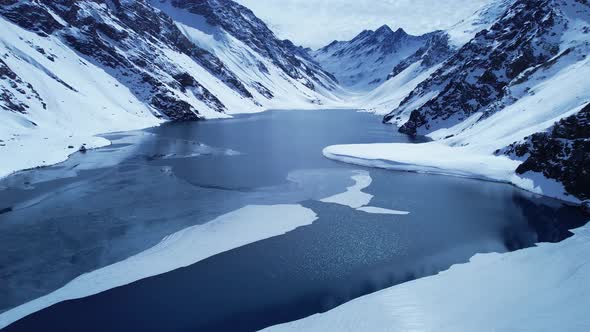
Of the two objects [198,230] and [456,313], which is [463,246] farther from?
[198,230]

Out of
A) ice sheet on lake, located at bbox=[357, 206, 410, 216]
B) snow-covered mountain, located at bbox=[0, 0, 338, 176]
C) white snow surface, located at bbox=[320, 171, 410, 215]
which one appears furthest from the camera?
snow-covered mountain, located at bbox=[0, 0, 338, 176]

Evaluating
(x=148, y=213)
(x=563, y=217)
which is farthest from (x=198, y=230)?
(x=563, y=217)

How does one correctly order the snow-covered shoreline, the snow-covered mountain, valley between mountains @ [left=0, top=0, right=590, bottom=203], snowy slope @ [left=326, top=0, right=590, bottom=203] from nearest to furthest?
the snow-covered shoreline → snowy slope @ [left=326, top=0, right=590, bottom=203] → valley between mountains @ [left=0, top=0, right=590, bottom=203] → the snow-covered mountain

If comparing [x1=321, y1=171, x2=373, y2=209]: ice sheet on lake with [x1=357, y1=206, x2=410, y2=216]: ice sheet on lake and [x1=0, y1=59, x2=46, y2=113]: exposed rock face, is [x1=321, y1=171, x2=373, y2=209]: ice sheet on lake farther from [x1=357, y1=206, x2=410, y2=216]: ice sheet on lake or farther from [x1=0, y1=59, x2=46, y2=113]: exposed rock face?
[x1=0, y1=59, x2=46, y2=113]: exposed rock face

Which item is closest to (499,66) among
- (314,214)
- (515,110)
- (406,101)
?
(515,110)

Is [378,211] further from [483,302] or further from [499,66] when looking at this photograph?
[499,66]

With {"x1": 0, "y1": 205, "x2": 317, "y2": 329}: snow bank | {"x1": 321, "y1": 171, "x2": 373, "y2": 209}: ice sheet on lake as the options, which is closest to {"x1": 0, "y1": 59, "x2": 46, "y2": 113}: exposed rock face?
{"x1": 0, "y1": 205, "x2": 317, "y2": 329}: snow bank
